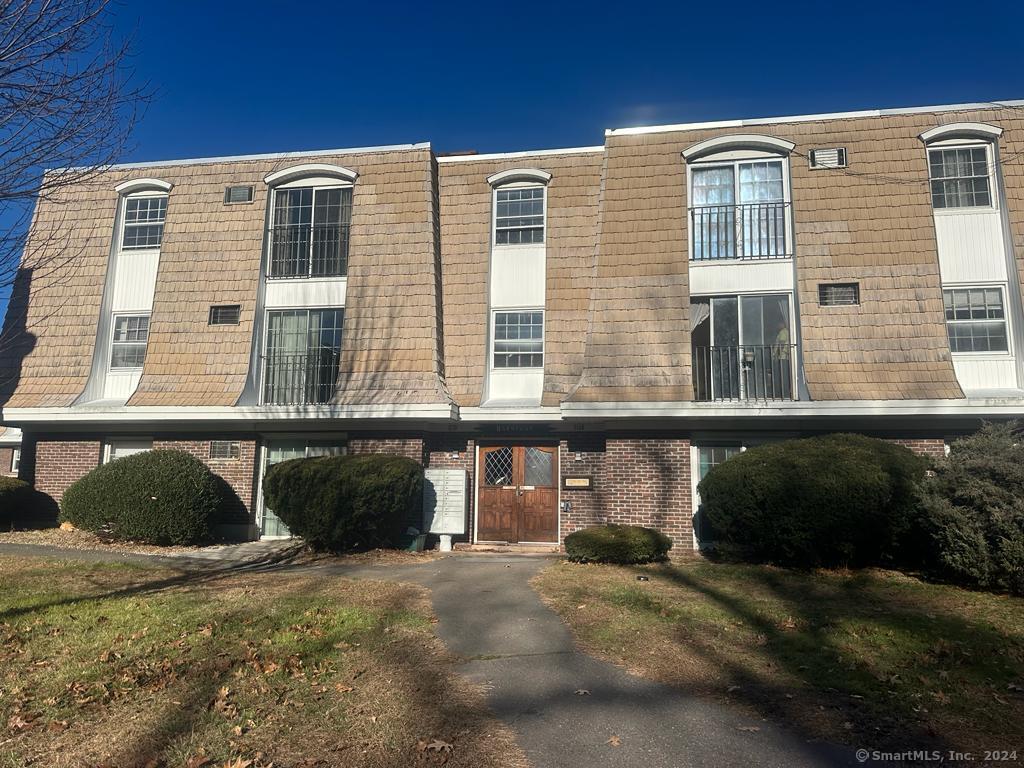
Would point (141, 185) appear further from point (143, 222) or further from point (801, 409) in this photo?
point (801, 409)

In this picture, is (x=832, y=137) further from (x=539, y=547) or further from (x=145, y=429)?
(x=145, y=429)

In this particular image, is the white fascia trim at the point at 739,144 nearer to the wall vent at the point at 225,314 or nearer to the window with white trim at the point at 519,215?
the window with white trim at the point at 519,215

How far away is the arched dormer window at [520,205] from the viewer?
14898 millimetres

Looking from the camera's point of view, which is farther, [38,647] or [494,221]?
[494,221]

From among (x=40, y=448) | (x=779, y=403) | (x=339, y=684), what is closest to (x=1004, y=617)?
(x=779, y=403)

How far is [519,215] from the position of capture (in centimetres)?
1505

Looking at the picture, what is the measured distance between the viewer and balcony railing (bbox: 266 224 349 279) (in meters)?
15.1

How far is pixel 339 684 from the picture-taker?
17.7ft

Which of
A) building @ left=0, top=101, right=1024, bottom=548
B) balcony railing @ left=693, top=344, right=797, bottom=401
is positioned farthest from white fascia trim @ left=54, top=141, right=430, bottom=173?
balcony railing @ left=693, top=344, right=797, bottom=401

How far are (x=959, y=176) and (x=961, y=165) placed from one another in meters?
0.22

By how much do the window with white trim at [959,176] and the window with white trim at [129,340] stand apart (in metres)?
16.1

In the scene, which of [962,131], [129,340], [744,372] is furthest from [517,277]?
[962,131]

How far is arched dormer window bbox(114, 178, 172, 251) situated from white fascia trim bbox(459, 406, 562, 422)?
8138 mm

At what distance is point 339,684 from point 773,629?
13.6ft
